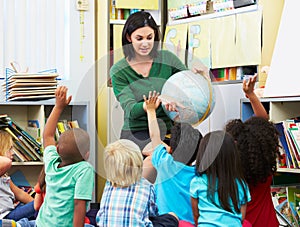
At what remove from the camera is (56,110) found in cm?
275

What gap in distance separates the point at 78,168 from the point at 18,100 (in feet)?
5.17

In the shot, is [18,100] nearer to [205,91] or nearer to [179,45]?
[179,45]

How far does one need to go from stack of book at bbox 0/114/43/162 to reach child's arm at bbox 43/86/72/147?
1054mm

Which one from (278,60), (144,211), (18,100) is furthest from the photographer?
(18,100)

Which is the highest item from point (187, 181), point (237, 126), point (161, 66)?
point (161, 66)

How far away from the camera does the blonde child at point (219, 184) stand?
2.39 metres

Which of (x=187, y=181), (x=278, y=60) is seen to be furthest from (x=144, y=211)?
(x=278, y=60)

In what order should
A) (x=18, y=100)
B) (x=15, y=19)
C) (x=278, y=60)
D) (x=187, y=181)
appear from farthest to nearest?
(x=15, y=19) < (x=18, y=100) < (x=278, y=60) < (x=187, y=181)

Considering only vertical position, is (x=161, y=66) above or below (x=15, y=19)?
below

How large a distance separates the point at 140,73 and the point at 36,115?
4.84ft

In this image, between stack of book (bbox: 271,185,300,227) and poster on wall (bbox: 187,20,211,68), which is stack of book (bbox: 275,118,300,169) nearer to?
stack of book (bbox: 271,185,300,227)

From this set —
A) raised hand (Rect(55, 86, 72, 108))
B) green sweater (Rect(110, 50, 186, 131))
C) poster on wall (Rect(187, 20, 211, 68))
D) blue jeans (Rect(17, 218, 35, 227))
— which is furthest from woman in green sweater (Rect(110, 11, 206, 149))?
poster on wall (Rect(187, 20, 211, 68))

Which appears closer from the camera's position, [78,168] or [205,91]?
[78,168]

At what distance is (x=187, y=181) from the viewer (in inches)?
101
